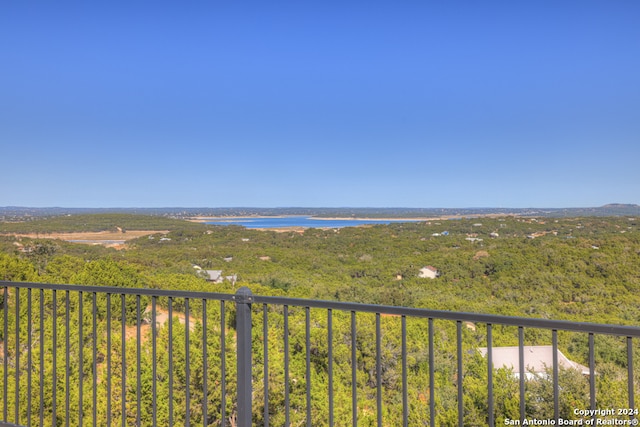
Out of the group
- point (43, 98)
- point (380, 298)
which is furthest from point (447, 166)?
point (43, 98)

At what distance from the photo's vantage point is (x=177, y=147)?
41688mm

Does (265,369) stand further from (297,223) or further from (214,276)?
(297,223)

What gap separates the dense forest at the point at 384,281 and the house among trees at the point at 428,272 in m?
0.68

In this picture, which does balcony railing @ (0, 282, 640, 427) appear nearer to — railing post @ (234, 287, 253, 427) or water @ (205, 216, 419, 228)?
railing post @ (234, 287, 253, 427)

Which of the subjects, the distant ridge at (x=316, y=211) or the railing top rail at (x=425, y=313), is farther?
the distant ridge at (x=316, y=211)

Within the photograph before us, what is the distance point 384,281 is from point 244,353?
109ft

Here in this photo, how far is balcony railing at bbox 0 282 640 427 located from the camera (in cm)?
151

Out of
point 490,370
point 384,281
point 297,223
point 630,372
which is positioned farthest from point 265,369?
point 297,223

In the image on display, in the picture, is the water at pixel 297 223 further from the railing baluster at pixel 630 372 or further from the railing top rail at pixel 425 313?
the railing baluster at pixel 630 372

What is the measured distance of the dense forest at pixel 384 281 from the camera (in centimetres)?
907

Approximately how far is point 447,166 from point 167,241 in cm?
3730

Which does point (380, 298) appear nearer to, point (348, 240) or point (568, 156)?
point (348, 240)

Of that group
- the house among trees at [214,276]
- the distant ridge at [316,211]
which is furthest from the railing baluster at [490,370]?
the distant ridge at [316,211]

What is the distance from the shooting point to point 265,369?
1808mm
